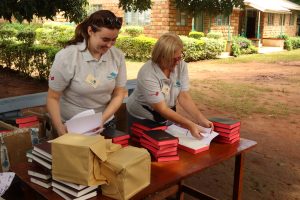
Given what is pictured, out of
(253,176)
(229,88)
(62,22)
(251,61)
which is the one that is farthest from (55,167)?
(62,22)

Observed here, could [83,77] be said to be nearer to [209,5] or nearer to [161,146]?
[161,146]

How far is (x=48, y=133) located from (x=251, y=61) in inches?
617

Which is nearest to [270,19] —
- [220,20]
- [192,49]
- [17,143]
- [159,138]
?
[220,20]

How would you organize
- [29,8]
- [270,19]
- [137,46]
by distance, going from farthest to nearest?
[270,19] < [137,46] < [29,8]

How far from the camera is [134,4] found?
15.9ft

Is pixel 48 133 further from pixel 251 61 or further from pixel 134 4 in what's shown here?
pixel 251 61

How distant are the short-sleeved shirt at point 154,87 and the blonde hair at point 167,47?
13 cm

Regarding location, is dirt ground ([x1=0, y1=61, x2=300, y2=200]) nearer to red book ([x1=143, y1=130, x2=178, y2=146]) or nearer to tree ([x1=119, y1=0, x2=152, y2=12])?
red book ([x1=143, y1=130, x2=178, y2=146])

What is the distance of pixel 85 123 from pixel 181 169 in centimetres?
67

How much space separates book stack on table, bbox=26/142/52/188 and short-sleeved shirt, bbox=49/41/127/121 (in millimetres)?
638

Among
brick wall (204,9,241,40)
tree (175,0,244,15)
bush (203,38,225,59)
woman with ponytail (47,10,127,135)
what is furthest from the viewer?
brick wall (204,9,241,40)

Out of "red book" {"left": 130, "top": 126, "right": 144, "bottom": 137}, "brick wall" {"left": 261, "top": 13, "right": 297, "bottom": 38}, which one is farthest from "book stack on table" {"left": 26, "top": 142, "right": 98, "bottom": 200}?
"brick wall" {"left": 261, "top": 13, "right": 297, "bottom": 38}

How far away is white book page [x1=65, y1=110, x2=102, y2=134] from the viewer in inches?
85.3

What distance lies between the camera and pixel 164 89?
2.99 meters
